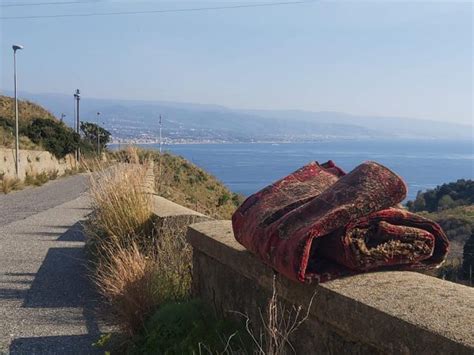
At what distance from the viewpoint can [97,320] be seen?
6062mm

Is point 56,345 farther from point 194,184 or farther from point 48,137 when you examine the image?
point 48,137

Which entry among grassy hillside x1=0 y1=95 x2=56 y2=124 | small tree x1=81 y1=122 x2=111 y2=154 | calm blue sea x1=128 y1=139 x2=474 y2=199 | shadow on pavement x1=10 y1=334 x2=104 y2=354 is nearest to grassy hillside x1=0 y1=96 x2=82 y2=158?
small tree x1=81 y1=122 x2=111 y2=154

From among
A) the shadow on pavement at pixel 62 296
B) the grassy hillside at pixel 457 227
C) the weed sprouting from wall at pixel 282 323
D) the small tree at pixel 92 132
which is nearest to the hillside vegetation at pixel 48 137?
the small tree at pixel 92 132

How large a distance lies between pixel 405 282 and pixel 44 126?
5313cm

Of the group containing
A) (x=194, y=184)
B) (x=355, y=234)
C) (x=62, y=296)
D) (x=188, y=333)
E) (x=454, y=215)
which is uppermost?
(x=355, y=234)

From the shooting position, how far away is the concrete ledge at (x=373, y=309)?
2412mm

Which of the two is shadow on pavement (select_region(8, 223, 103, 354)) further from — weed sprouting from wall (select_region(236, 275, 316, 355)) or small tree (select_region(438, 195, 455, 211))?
small tree (select_region(438, 195, 455, 211))

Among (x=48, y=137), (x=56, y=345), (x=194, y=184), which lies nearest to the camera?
(x=56, y=345)

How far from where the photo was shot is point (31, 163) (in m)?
38.5

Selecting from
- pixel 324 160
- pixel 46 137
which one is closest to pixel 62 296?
pixel 324 160

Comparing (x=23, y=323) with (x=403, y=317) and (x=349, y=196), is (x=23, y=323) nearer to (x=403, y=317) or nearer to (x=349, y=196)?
(x=349, y=196)

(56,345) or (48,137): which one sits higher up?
(56,345)

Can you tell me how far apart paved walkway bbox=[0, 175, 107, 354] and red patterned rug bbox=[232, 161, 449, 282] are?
2.55 meters

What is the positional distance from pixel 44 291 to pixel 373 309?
540 cm
